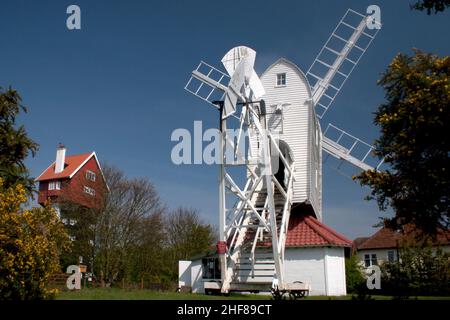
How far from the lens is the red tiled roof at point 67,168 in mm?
53500

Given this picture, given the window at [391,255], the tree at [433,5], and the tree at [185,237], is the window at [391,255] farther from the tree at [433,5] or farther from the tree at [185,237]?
the tree at [433,5]

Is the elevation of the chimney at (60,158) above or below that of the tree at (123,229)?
above

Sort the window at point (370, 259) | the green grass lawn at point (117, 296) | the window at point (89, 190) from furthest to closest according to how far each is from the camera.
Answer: the window at point (370, 259) < the window at point (89, 190) < the green grass lawn at point (117, 296)

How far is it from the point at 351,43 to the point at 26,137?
21.0 metres

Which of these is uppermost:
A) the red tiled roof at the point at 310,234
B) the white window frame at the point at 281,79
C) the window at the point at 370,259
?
the white window frame at the point at 281,79

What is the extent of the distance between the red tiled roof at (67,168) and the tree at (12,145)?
31.3 meters

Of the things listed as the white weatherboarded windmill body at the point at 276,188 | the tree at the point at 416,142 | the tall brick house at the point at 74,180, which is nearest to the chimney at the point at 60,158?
the tall brick house at the point at 74,180

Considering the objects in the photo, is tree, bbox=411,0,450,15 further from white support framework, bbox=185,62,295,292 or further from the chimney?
the chimney

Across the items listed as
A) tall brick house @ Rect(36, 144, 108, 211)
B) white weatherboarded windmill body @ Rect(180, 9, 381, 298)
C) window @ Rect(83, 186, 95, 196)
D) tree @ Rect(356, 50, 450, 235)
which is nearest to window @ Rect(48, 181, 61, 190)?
tall brick house @ Rect(36, 144, 108, 211)

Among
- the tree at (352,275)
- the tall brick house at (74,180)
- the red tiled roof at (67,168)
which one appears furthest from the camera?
the red tiled roof at (67,168)

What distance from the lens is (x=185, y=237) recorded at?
155 ft

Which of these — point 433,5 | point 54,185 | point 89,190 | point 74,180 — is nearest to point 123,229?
point 89,190

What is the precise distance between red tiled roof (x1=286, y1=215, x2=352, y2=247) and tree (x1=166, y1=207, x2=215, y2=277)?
15.0 m
